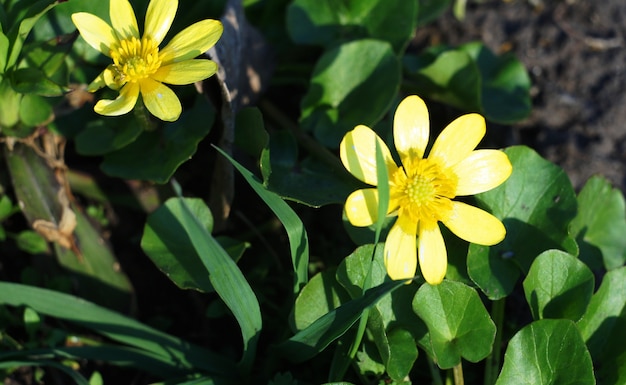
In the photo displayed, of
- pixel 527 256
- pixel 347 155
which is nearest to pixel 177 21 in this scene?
pixel 347 155

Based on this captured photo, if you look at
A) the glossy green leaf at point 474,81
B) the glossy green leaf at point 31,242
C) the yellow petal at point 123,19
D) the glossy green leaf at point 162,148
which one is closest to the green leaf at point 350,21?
the glossy green leaf at point 474,81

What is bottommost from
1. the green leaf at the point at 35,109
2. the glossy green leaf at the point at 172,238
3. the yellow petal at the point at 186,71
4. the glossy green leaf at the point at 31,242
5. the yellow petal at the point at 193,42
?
the glossy green leaf at the point at 31,242

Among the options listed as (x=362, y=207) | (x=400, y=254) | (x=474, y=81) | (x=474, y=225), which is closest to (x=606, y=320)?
(x=474, y=225)

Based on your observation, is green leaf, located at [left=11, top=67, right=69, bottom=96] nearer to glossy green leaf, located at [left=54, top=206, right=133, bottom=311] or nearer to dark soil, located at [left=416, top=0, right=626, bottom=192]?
glossy green leaf, located at [left=54, top=206, right=133, bottom=311]

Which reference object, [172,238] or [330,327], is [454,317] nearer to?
[330,327]

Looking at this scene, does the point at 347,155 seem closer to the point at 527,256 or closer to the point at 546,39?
the point at 527,256

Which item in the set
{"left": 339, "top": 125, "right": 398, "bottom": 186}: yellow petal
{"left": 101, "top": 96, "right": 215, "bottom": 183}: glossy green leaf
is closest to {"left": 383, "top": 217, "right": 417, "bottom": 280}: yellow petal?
{"left": 339, "top": 125, "right": 398, "bottom": 186}: yellow petal

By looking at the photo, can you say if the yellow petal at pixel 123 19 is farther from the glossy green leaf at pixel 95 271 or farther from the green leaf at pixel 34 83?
the glossy green leaf at pixel 95 271
